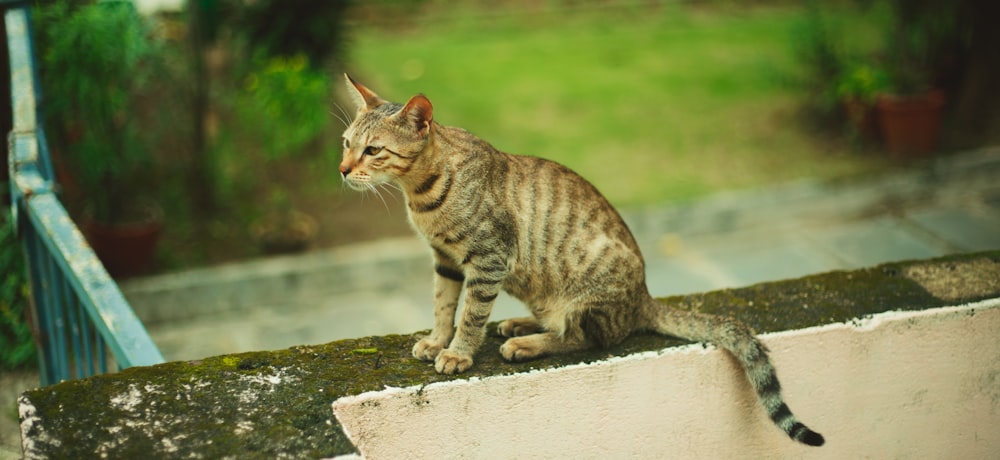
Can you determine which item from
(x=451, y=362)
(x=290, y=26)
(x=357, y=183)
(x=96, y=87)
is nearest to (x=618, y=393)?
(x=451, y=362)

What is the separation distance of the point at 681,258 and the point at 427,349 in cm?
369

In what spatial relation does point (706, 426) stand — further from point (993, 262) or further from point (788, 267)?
point (788, 267)

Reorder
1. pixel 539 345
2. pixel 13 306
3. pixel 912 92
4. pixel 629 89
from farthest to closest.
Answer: pixel 629 89 < pixel 912 92 < pixel 13 306 < pixel 539 345

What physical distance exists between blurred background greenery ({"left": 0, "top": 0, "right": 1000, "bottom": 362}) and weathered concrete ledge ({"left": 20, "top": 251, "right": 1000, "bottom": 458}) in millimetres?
2290

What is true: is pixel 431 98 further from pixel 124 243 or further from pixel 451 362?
pixel 451 362

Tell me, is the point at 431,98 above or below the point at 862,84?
above

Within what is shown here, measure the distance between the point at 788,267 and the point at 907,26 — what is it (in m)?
2.68

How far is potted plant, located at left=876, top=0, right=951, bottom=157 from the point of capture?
6910mm

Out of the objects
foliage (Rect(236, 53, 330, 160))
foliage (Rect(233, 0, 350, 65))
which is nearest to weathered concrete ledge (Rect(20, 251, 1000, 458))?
foliage (Rect(236, 53, 330, 160))

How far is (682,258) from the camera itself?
5984 millimetres

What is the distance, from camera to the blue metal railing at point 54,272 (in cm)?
233

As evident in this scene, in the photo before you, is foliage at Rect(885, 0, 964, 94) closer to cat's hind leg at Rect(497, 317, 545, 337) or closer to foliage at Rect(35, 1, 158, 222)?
cat's hind leg at Rect(497, 317, 545, 337)

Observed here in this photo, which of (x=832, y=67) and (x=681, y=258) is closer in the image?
(x=681, y=258)

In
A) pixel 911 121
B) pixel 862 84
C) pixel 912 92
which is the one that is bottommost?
pixel 911 121
